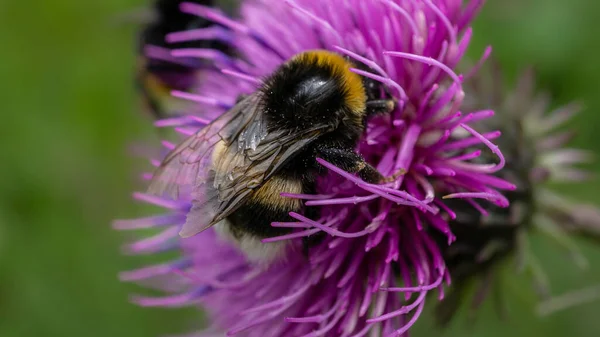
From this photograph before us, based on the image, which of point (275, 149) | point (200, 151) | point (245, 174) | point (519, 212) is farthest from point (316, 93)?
point (519, 212)

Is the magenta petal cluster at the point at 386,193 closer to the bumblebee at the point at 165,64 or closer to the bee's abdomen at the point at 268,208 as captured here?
the bee's abdomen at the point at 268,208

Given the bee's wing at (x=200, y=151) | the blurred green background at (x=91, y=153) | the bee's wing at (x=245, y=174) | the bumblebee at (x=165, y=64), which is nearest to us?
the bee's wing at (x=245, y=174)

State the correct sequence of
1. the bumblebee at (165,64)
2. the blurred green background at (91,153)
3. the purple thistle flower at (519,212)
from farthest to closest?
the blurred green background at (91,153)
the bumblebee at (165,64)
the purple thistle flower at (519,212)

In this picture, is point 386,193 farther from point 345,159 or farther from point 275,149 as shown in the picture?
point 275,149

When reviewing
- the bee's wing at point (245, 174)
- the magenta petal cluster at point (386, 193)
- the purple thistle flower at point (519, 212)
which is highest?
the bee's wing at point (245, 174)

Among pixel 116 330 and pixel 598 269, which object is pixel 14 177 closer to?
pixel 116 330

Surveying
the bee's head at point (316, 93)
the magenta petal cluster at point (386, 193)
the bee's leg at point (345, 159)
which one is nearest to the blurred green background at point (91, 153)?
the magenta petal cluster at point (386, 193)

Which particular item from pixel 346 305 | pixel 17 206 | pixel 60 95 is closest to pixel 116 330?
pixel 17 206
